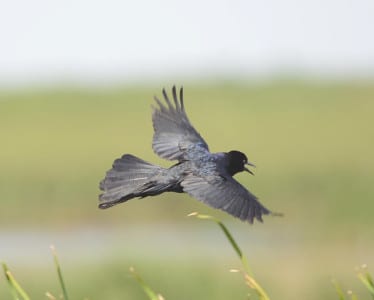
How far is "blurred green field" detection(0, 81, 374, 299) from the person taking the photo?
45.4 ft

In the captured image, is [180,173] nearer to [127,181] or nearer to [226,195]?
[127,181]

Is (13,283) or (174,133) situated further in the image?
(174,133)

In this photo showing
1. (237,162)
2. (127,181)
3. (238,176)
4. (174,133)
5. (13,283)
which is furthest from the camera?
(238,176)

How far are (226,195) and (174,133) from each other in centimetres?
95

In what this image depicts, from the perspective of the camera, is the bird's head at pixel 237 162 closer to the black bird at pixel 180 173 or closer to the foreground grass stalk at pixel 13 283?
the black bird at pixel 180 173

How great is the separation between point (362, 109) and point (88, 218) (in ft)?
22.5

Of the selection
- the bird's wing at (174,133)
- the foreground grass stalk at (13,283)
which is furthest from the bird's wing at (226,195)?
the foreground grass stalk at (13,283)

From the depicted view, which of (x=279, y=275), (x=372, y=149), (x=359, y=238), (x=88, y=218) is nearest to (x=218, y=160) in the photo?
(x=279, y=275)

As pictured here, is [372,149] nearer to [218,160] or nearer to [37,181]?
[37,181]

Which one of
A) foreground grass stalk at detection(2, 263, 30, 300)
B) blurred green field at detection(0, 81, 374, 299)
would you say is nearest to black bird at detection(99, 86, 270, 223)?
foreground grass stalk at detection(2, 263, 30, 300)

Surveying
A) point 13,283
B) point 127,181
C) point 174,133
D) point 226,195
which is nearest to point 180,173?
point 127,181

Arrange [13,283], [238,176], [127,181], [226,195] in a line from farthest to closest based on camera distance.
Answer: [238,176] → [127,181] → [226,195] → [13,283]

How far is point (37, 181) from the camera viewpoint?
69.1ft

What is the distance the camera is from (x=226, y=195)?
21.8ft
